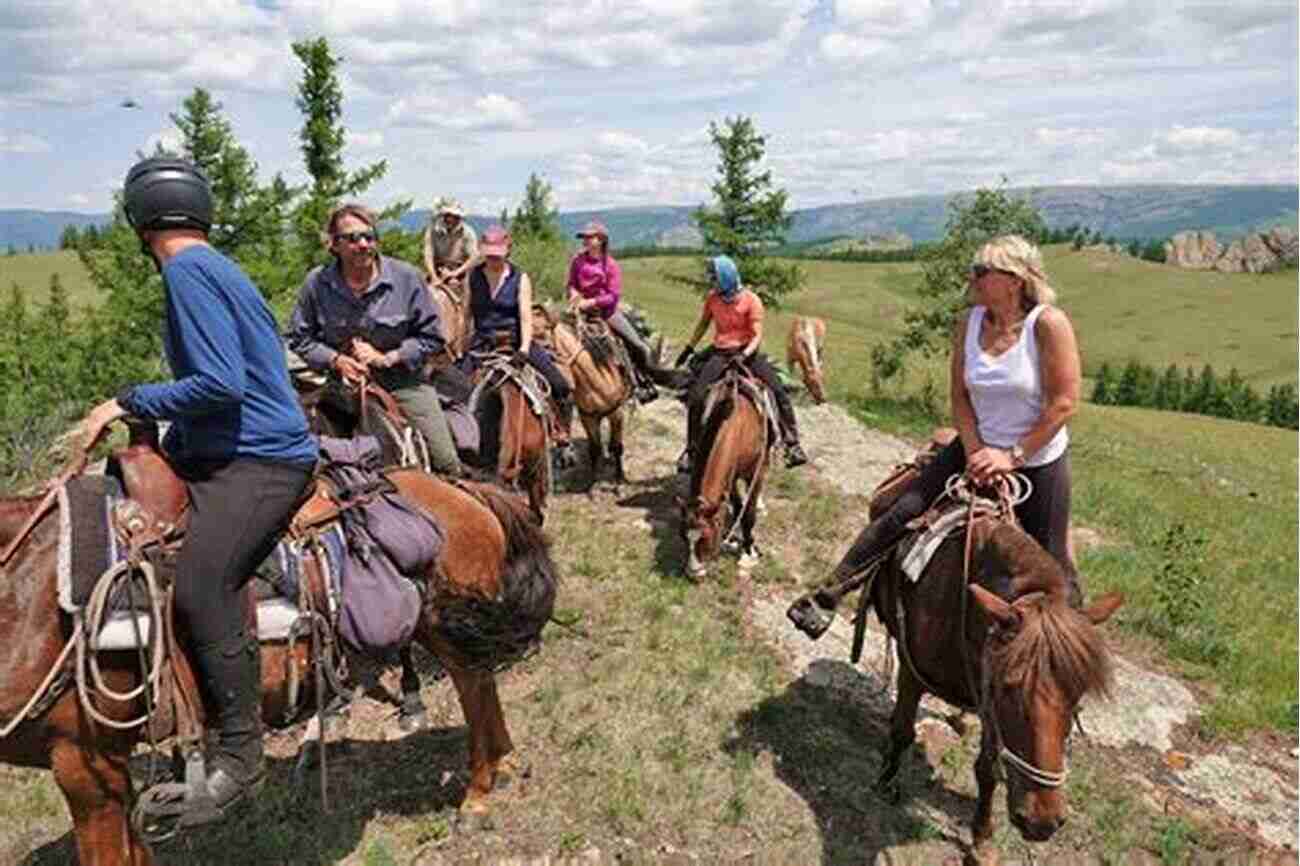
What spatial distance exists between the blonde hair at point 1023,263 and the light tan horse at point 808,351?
15218mm

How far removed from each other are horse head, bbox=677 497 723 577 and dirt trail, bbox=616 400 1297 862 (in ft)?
2.33

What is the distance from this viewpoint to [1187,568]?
1047 cm

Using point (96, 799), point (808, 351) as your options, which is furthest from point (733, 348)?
point (808, 351)

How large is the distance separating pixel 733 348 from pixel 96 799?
741 cm

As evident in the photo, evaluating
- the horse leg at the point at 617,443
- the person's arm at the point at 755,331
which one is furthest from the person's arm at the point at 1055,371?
the horse leg at the point at 617,443

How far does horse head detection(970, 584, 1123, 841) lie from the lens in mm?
4430

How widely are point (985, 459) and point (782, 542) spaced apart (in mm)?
5450

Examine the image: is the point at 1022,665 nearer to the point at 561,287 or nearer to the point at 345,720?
the point at 345,720

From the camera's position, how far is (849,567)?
6469mm

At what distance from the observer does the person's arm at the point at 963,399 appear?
584 centimetres

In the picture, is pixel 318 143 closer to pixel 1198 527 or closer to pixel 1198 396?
pixel 1198 527

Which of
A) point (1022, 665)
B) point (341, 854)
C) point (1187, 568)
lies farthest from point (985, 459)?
point (1187, 568)

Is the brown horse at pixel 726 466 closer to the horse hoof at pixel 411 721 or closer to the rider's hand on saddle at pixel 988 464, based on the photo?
the horse hoof at pixel 411 721

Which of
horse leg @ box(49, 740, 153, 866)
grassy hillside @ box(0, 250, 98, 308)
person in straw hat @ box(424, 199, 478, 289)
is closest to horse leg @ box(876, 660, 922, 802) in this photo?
horse leg @ box(49, 740, 153, 866)
